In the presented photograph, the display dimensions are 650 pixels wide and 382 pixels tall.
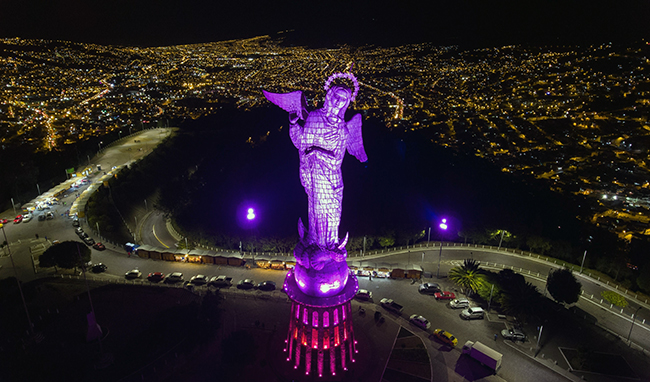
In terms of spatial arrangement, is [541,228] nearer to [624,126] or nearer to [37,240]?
[624,126]

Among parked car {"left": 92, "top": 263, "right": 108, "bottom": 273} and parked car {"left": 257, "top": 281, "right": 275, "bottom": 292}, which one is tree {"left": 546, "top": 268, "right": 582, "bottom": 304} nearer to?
parked car {"left": 257, "top": 281, "right": 275, "bottom": 292}

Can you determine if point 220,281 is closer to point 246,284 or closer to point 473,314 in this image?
point 246,284

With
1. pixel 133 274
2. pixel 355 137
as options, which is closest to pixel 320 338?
pixel 355 137

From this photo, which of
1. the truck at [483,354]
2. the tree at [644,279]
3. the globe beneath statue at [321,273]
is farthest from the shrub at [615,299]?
the globe beneath statue at [321,273]

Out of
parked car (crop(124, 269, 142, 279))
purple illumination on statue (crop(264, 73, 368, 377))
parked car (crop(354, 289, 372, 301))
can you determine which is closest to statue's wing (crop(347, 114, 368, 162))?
purple illumination on statue (crop(264, 73, 368, 377))

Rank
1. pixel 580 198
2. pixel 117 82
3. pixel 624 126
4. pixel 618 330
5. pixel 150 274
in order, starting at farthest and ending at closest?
pixel 117 82 < pixel 624 126 < pixel 580 198 < pixel 150 274 < pixel 618 330

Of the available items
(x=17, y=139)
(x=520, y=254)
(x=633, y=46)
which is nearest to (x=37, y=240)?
(x=17, y=139)
